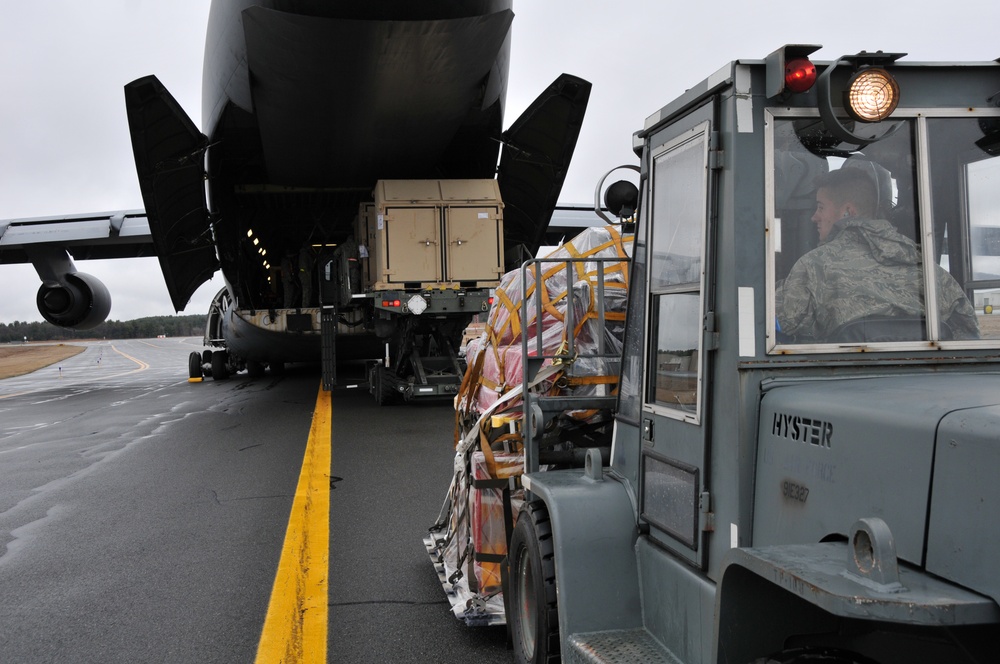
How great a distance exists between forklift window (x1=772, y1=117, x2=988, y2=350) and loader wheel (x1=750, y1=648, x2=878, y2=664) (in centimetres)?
84

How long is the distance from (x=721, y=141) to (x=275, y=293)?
723 inches

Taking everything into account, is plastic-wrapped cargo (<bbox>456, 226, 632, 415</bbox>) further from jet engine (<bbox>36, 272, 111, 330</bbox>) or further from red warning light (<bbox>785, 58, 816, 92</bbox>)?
jet engine (<bbox>36, 272, 111, 330</bbox>)

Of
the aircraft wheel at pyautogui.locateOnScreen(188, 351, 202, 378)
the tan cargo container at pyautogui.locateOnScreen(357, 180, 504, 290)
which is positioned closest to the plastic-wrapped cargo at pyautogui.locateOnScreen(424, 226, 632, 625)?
the tan cargo container at pyautogui.locateOnScreen(357, 180, 504, 290)

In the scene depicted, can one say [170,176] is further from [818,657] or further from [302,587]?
[818,657]

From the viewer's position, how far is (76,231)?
20.9 metres

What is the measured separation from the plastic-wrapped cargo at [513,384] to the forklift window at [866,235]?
1.30 m

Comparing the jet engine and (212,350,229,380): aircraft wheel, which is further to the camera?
(212,350,229,380): aircraft wheel

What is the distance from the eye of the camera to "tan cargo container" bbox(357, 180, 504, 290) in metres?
12.6

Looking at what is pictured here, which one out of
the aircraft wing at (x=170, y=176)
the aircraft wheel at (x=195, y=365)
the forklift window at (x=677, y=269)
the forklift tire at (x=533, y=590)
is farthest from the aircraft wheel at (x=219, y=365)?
the forklift window at (x=677, y=269)

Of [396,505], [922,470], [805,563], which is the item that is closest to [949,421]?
[922,470]

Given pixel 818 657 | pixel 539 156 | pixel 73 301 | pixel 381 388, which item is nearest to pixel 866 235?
pixel 818 657

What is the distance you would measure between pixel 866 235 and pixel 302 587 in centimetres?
354

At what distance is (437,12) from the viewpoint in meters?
8.71

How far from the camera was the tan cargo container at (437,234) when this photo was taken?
1265 cm
